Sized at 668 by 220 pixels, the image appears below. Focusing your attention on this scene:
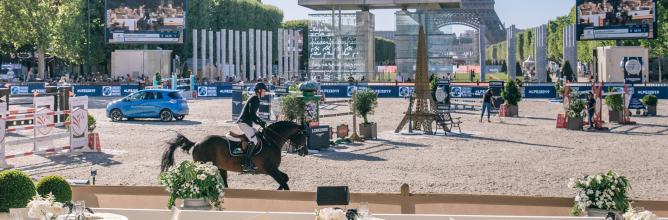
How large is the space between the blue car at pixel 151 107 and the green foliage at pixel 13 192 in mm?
28660

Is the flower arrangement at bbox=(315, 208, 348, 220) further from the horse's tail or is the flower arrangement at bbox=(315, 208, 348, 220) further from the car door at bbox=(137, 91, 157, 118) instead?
the car door at bbox=(137, 91, 157, 118)

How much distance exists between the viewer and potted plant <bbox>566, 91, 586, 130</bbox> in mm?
33281

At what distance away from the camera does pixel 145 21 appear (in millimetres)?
69625

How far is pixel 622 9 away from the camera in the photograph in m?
60.5

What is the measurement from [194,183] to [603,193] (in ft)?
15.5

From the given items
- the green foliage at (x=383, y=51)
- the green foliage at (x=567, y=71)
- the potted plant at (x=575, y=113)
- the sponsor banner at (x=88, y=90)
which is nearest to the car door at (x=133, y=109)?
the potted plant at (x=575, y=113)

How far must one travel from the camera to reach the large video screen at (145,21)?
69500 millimetres

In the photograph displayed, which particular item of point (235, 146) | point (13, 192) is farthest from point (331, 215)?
point (235, 146)

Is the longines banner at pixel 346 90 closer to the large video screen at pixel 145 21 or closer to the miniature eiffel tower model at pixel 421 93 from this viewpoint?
the large video screen at pixel 145 21

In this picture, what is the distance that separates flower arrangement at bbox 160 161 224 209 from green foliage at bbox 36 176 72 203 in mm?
1176

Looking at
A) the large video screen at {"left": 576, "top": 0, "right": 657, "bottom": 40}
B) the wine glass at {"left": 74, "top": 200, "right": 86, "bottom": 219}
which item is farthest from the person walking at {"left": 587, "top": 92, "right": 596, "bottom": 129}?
the large video screen at {"left": 576, "top": 0, "right": 657, "bottom": 40}

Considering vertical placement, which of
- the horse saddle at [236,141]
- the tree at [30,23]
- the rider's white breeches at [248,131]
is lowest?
the horse saddle at [236,141]

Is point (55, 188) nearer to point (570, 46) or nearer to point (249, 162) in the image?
point (249, 162)

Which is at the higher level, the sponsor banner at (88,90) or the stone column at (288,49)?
the stone column at (288,49)
